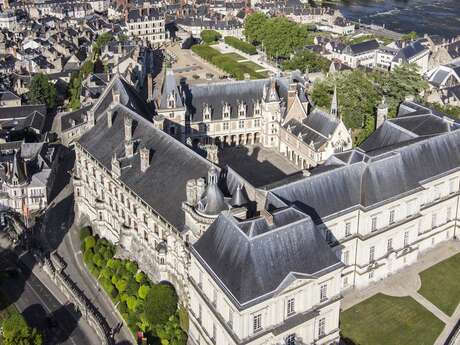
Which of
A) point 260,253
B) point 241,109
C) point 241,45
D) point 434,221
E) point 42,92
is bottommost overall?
point 434,221

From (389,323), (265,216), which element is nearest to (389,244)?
(389,323)

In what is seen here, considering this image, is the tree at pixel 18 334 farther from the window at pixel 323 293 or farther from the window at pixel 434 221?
the window at pixel 434 221

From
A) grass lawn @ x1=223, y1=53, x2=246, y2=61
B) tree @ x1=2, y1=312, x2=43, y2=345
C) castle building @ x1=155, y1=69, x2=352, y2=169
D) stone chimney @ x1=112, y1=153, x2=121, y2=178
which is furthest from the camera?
grass lawn @ x1=223, y1=53, x2=246, y2=61

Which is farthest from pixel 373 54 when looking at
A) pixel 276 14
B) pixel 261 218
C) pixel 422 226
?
pixel 261 218

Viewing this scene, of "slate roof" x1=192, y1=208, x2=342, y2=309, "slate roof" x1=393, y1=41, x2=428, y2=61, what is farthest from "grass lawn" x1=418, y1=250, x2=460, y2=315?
"slate roof" x1=393, y1=41, x2=428, y2=61

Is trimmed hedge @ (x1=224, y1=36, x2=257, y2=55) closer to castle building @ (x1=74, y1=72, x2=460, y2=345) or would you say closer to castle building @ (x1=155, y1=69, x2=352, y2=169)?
castle building @ (x1=155, y1=69, x2=352, y2=169)

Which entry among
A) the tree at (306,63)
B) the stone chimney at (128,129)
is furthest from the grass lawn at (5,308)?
the tree at (306,63)

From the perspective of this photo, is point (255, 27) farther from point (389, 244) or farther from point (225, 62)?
point (389, 244)
